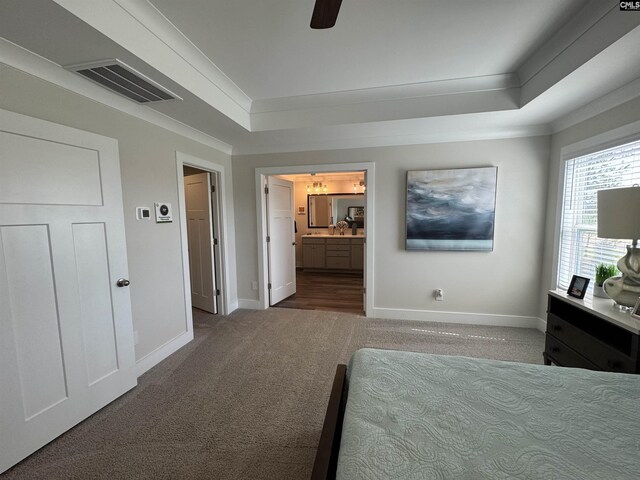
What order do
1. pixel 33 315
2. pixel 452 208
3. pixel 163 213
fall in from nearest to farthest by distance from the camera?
pixel 33 315, pixel 163 213, pixel 452 208

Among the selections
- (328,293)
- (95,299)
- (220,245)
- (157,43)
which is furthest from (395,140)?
(95,299)

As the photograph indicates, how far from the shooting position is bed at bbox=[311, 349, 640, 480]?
2.74ft

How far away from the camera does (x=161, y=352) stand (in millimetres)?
2672

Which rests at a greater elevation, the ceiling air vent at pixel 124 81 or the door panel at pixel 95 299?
the ceiling air vent at pixel 124 81

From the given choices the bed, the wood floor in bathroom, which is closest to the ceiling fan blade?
the bed

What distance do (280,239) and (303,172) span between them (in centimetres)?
119

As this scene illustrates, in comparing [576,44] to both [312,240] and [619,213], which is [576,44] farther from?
[312,240]

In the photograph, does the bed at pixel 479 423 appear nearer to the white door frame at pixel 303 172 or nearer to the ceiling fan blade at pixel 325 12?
the ceiling fan blade at pixel 325 12

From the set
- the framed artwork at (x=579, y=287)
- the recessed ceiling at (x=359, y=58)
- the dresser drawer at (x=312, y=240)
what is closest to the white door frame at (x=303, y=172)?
the recessed ceiling at (x=359, y=58)

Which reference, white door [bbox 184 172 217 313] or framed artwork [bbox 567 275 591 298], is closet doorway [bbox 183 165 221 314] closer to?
white door [bbox 184 172 217 313]

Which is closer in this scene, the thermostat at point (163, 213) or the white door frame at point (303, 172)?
the thermostat at point (163, 213)

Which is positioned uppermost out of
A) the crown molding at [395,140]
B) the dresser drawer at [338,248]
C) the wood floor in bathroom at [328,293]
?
the crown molding at [395,140]

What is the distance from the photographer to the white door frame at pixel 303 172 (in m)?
3.48

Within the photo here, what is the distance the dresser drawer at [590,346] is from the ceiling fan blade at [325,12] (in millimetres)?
2387
